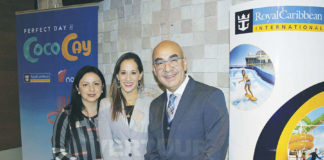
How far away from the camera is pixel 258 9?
1.58 meters

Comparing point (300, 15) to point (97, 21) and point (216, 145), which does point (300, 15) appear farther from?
point (97, 21)

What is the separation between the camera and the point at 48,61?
104 inches

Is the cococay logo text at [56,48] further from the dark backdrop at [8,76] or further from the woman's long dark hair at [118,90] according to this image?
the dark backdrop at [8,76]

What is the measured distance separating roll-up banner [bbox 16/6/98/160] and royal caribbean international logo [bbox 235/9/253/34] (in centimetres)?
141

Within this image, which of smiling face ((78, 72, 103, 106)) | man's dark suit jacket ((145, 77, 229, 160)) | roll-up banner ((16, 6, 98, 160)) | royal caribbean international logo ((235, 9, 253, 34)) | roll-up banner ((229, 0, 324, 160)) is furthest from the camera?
roll-up banner ((16, 6, 98, 160))

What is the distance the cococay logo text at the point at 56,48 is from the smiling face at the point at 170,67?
3.03ft

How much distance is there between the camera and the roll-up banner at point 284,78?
1.52 meters

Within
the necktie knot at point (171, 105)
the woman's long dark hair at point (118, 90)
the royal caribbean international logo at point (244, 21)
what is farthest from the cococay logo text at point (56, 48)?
the royal caribbean international logo at point (244, 21)

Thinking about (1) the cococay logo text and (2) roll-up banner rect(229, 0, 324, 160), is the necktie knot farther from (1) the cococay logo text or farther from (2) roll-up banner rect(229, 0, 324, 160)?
(1) the cococay logo text

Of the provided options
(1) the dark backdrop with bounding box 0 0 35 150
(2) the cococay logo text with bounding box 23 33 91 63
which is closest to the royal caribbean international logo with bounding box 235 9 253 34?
(2) the cococay logo text with bounding box 23 33 91 63

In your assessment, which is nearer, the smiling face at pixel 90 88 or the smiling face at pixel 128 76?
the smiling face at pixel 128 76

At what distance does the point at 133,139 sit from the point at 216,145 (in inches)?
28.0

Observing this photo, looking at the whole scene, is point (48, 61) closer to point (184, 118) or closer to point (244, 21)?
point (184, 118)

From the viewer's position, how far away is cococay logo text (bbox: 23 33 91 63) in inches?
97.1
